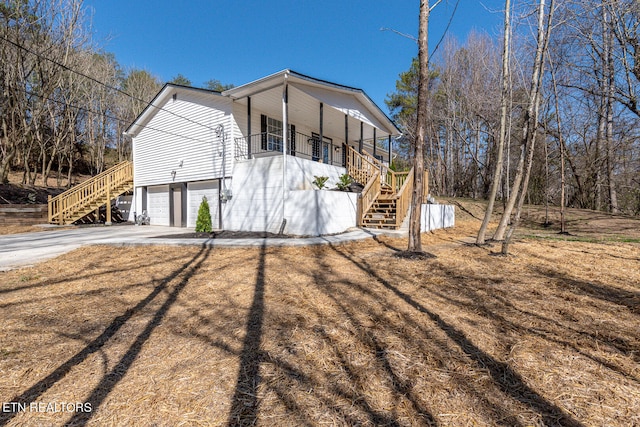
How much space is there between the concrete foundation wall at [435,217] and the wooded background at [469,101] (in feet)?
11.1

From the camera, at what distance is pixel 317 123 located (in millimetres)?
13531

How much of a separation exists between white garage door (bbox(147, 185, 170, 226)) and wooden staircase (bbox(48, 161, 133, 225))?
1.73 metres

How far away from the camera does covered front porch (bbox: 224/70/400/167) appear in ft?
30.7

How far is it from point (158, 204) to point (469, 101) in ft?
68.7

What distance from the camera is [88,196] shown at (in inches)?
510

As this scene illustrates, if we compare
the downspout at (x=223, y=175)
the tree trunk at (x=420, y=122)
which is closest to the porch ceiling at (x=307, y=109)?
the downspout at (x=223, y=175)

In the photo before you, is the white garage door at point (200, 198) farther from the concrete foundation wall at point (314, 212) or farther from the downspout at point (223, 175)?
the concrete foundation wall at point (314, 212)

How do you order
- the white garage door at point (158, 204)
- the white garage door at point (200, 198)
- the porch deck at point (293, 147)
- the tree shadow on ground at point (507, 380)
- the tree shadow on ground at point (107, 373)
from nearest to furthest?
the tree shadow on ground at point (507, 380) → the tree shadow on ground at point (107, 373) → the porch deck at point (293, 147) → the white garage door at point (200, 198) → the white garage door at point (158, 204)

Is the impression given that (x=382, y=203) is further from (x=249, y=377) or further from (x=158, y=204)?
(x=158, y=204)

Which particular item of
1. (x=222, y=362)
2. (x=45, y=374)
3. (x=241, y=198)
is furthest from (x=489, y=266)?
(x=241, y=198)

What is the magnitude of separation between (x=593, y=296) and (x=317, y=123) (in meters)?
12.0

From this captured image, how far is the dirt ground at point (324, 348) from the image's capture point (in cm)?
160

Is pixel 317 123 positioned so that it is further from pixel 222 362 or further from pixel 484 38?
pixel 484 38

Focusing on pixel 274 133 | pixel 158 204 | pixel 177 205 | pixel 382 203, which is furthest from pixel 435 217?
pixel 158 204
